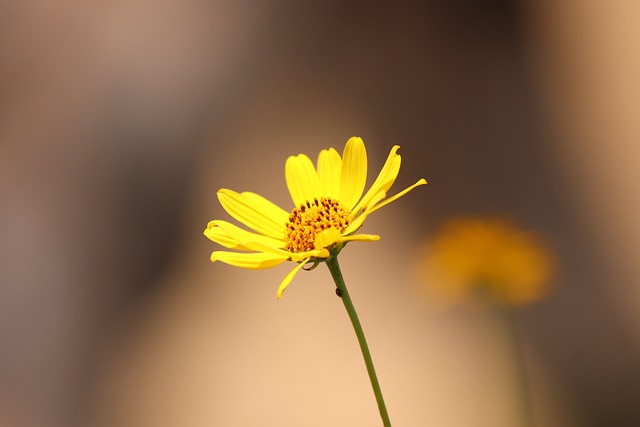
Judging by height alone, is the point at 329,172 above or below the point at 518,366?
above

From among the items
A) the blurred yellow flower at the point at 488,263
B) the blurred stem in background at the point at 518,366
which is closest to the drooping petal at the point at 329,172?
the blurred yellow flower at the point at 488,263

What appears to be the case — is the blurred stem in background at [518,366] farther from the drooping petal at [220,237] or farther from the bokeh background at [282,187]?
the drooping petal at [220,237]

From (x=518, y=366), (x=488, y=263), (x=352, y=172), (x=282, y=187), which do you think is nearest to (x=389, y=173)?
(x=352, y=172)

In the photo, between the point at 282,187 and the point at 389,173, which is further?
the point at 282,187

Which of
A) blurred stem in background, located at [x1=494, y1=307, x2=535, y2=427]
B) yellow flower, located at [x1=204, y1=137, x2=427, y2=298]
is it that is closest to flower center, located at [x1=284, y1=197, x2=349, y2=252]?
yellow flower, located at [x1=204, y1=137, x2=427, y2=298]

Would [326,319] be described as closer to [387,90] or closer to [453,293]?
[453,293]

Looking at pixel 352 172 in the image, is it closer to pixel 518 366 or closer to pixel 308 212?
pixel 308 212
